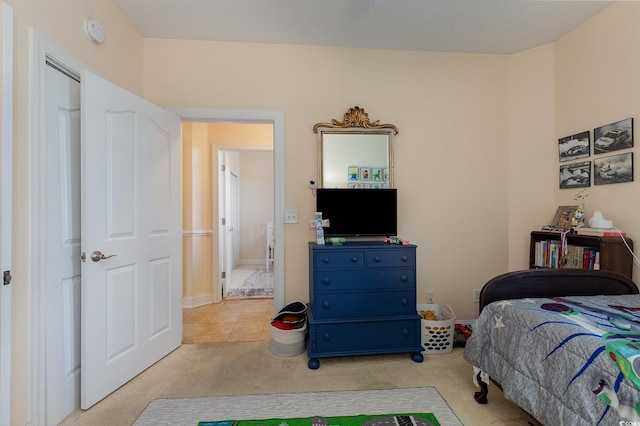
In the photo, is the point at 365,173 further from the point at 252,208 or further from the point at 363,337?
the point at 252,208

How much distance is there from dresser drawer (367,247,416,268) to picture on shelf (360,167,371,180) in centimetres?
77

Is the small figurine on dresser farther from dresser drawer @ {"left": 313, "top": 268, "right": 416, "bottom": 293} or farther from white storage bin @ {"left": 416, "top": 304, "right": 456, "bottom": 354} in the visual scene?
dresser drawer @ {"left": 313, "top": 268, "right": 416, "bottom": 293}

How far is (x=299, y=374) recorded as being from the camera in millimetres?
2029

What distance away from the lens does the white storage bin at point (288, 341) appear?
7.45ft

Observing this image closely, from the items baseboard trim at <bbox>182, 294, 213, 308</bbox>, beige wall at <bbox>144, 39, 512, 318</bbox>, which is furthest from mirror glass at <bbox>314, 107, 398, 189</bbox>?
baseboard trim at <bbox>182, 294, 213, 308</bbox>

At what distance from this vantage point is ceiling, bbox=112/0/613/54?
2.12 meters

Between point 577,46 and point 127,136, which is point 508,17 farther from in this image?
point 127,136

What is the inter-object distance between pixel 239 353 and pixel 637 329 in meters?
2.43

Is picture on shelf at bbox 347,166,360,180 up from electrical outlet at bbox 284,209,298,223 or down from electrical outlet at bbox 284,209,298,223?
up

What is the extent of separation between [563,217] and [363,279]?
1.89 meters

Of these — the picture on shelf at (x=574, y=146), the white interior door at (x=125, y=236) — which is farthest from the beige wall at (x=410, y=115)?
the white interior door at (x=125, y=236)

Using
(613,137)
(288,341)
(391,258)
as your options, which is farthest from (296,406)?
(613,137)

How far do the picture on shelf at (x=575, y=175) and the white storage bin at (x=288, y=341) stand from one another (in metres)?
2.71

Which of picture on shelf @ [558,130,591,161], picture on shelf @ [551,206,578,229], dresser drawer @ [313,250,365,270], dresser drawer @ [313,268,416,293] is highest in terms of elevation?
picture on shelf @ [558,130,591,161]
